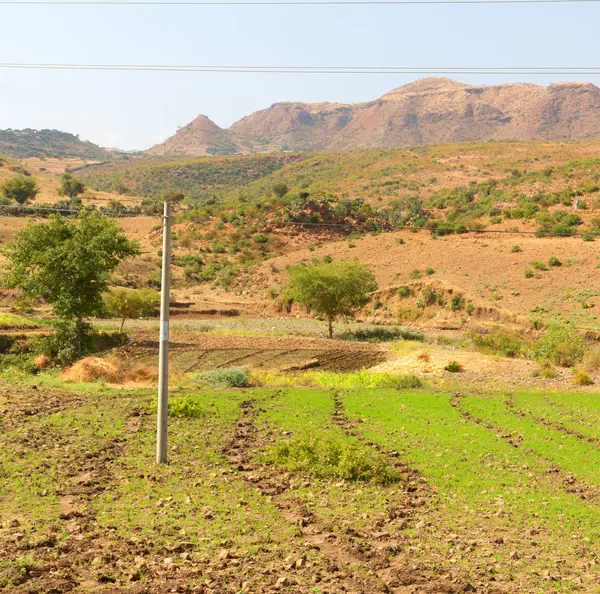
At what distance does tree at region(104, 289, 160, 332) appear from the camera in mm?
46344

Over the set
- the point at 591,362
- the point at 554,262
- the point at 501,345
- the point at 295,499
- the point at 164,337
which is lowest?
the point at 501,345

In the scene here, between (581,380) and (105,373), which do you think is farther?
(581,380)

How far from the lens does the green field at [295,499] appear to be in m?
10.3

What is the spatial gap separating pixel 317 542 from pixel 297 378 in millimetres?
19220

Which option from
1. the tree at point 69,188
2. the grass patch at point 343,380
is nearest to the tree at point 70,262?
the grass patch at point 343,380

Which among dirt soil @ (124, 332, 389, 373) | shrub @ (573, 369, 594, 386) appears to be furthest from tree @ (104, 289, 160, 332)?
shrub @ (573, 369, 594, 386)

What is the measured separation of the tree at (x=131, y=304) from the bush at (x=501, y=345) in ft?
66.8

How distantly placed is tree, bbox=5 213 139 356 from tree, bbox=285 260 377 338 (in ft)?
45.3

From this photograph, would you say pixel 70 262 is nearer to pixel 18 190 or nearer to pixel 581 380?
pixel 581 380

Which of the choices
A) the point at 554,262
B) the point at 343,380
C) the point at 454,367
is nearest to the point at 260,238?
the point at 554,262

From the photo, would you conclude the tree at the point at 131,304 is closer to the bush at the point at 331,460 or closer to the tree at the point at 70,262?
the tree at the point at 70,262

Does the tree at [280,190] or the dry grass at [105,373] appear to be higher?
the tree at [280,190]

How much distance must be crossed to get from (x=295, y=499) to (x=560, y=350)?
2646cm

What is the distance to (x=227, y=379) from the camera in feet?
94.6
